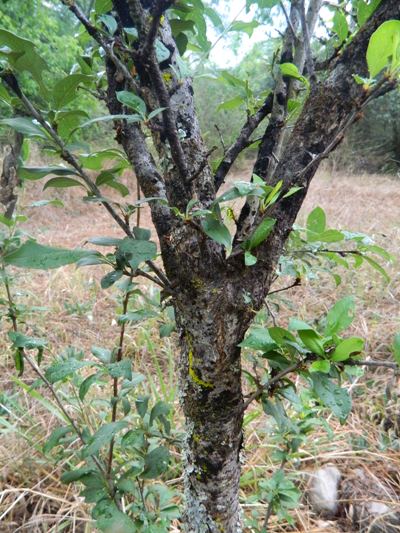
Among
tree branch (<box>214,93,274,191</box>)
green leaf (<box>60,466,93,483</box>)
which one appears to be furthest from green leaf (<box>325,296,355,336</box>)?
green leaf (<box>60,466,93,483</box>)

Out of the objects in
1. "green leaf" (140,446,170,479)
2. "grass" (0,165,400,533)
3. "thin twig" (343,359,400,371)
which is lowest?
"grass" (0,165,400,533)

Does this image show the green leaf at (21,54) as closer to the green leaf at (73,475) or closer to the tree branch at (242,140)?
the tree branch at (242,140)

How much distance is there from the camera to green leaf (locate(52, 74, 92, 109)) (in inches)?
14.8

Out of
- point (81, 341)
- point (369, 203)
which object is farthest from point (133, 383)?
point (369, 203)

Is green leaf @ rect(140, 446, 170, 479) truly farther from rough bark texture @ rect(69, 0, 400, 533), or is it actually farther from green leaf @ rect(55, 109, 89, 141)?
green leaf @ rect(55, 109, 89, 141)

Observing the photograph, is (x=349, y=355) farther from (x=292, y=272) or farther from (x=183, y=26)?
(x=183, y=26)

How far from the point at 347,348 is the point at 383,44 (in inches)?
10.9

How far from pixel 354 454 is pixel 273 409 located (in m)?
0.90

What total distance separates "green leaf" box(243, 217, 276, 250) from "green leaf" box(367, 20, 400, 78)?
17cm

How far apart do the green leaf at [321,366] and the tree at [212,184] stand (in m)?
0.01

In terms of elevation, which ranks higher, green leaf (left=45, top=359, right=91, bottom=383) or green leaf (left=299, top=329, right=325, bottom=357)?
green leaf (left=299, top=329, right=325, bottom=357)

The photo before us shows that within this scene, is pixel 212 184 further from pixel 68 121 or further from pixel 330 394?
pixel 330 394

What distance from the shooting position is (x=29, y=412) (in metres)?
1.29

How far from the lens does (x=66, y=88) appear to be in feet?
1.25
